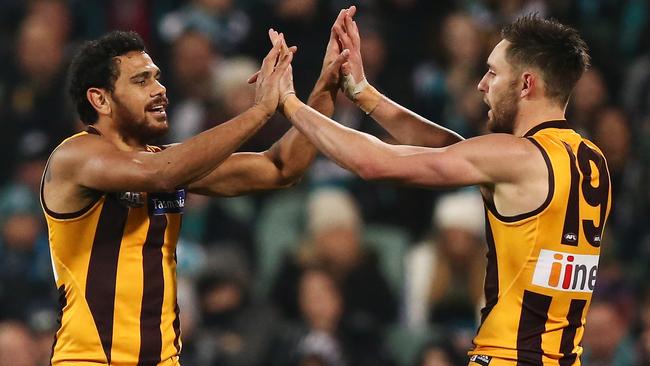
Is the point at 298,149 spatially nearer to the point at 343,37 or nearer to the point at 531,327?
the point at 343,37

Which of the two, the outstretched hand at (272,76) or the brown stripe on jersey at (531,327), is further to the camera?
the outstretched hand at (272,76)

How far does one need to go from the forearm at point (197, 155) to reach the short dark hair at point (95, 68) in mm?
466

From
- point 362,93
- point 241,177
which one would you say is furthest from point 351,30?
point 241,177

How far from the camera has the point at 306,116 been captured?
200 inches

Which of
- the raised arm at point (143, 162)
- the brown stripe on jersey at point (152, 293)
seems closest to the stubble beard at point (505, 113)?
the raised arm at point (143, 162)

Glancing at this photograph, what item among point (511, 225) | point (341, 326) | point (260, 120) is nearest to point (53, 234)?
point (260, 120)

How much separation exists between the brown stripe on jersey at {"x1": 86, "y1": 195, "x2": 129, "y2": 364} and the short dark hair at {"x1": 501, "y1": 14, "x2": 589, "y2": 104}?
5.74ft

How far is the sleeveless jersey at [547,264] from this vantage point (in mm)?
4656

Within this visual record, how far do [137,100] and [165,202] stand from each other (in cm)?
45

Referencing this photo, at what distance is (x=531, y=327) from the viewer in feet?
15.4

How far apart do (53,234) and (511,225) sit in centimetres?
189

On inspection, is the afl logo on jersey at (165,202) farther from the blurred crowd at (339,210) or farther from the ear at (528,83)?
the blurred crowd at (339,210)

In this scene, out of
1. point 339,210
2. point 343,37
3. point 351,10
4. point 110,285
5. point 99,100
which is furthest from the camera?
point 339,210

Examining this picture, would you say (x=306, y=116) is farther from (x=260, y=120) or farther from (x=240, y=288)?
(x=240, y=288)
